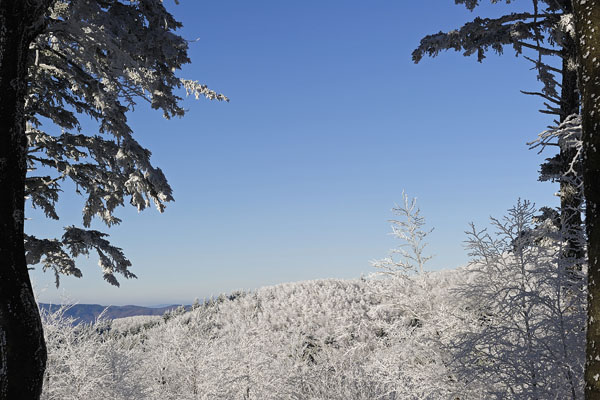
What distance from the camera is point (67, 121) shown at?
38.0ft

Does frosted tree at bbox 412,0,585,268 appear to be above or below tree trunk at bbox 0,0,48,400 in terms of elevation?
above

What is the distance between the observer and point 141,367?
43.1 feet

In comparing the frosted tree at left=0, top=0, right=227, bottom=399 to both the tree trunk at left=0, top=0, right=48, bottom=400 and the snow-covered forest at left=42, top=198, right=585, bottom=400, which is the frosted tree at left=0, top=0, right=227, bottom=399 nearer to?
the tree trunk at left=0, top=0, right=48, bottom=400

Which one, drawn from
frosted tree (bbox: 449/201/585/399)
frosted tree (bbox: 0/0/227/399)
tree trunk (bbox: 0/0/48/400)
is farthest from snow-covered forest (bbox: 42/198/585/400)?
tree trunk (bbox: 0/0/48/400)

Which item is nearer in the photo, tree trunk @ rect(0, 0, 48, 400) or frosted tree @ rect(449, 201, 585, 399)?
tree trunk @ rect(0, 0, 48, 400)

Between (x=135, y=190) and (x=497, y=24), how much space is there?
8.07m

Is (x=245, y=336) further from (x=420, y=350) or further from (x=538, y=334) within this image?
(x=538, y=334)

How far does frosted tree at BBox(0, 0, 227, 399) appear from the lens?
4.07 metres

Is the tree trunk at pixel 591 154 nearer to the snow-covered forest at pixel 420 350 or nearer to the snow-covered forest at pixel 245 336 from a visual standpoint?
the snow-covered forest at pixel 245 336

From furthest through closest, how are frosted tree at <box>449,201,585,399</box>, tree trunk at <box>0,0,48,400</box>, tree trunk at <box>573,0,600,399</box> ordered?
frosted tree at <box>449,201,585,399</box>, tree trunk at <box>0,0,48,400</box>, tree trunk at <box>573,0,600,399</box>

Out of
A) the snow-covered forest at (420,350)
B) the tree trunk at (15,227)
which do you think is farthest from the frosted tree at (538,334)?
the tree trunk at (15,227)

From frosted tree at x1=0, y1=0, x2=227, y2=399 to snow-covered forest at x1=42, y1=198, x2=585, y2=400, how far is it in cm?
250

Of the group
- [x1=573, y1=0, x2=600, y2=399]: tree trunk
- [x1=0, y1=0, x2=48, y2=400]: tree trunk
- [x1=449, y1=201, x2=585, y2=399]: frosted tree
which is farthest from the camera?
[x1=449, y1=201, x2=585, y2=399]: frosted tree

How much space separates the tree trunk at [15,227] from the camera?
394 cm
